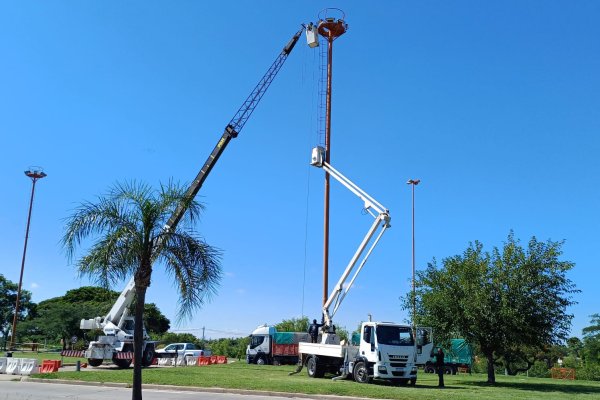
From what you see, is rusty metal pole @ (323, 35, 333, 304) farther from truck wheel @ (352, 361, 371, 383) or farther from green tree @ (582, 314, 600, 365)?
green tree @ (582, 314, 600, 365)

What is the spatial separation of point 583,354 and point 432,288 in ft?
158

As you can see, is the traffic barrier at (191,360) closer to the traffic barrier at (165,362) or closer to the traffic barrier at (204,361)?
the traffic barrier at (204,361)

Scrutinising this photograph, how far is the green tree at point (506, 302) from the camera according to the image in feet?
81.0

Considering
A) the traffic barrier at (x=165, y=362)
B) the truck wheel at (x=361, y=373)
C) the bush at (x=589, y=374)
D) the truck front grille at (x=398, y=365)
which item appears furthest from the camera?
the bush at (x=589, y=374)

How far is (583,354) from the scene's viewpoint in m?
64.9

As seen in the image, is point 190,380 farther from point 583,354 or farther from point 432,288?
point 583,354

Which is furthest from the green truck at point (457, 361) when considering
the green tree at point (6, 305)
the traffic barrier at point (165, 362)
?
the green tree at point (6, 305)

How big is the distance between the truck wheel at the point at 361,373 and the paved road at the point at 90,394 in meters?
6.14

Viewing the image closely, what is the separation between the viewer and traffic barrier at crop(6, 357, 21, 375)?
86.1ft

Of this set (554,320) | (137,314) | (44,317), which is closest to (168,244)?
(137,314)

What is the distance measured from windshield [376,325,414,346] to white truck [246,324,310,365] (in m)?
20.8

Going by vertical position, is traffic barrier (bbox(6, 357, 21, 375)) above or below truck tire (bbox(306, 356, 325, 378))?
below

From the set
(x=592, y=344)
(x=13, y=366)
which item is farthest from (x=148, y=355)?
(x=592, y=344)

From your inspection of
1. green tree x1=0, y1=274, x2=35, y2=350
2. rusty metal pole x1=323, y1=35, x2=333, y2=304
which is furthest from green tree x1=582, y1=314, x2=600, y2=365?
green tree x1=0, y1=274, x2=35, y2=350
